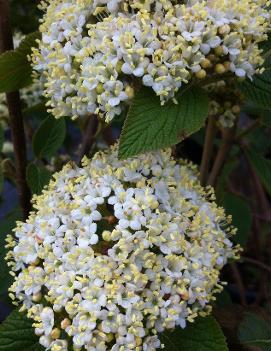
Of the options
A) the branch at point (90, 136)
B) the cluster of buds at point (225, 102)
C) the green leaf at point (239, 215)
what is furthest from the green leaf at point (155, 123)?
the green leaf at point (239, 215)

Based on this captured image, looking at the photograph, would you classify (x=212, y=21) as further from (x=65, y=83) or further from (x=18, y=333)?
(x=18, y=333)

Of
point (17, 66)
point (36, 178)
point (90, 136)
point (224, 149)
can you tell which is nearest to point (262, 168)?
point (224, 149)

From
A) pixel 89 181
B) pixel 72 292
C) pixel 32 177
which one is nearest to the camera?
pixel 72 292

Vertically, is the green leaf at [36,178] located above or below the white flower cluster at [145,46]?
below

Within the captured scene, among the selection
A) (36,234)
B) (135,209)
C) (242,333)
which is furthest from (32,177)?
(242,333)

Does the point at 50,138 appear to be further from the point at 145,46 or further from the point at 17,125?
the point at 145,46

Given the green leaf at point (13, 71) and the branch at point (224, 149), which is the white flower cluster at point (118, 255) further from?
the branch at point (224, 149)
